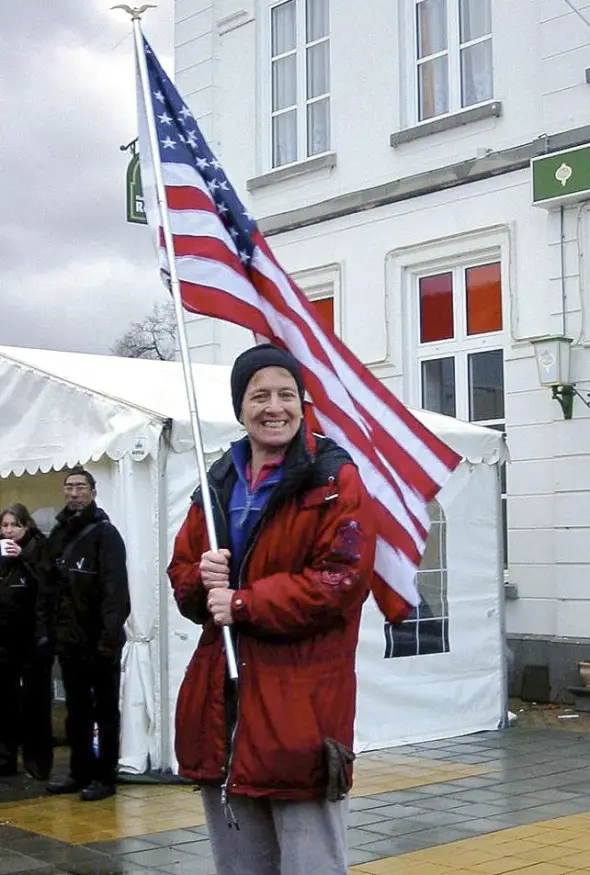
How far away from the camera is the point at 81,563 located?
757 cm

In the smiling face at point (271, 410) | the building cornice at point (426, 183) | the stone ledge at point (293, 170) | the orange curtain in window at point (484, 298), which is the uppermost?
the stone ledge at point (293, 170)

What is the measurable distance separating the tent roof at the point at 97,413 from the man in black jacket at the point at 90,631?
590 millimetres

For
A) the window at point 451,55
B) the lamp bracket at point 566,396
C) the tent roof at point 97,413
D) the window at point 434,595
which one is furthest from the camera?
the window at point 451,55

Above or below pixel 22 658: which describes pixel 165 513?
above

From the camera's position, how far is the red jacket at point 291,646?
320 centimetres

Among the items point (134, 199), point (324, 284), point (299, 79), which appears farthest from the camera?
point (299, 79)

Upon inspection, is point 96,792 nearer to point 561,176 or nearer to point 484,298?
point 484,298

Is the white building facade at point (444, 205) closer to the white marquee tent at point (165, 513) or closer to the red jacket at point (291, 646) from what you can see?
the white marquee tent at point (165, 513)

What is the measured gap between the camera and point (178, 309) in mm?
4066

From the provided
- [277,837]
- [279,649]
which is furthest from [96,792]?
[279,649]

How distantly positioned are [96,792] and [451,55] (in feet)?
30.1

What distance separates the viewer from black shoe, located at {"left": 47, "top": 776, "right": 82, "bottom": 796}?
7715 millimetres

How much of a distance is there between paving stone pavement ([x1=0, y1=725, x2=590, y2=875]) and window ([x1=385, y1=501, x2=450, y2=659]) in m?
0.94

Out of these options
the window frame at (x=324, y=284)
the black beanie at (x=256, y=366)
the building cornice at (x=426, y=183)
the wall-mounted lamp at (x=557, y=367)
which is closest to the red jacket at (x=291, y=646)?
the black beanie at (x=256, y=366)
